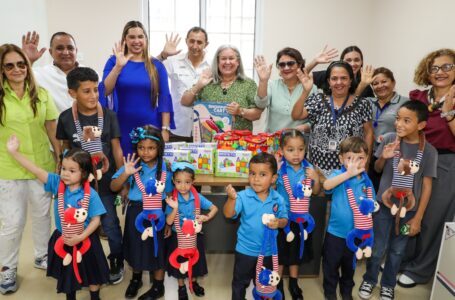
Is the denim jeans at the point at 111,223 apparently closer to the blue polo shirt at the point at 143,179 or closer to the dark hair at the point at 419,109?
the blue polo shirt at the point at 143,179

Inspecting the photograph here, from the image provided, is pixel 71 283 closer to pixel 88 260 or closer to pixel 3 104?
pixel 88 260

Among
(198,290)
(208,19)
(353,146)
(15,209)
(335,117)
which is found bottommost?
(198,290)

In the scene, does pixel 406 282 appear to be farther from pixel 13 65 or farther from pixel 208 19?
pixel 208 19

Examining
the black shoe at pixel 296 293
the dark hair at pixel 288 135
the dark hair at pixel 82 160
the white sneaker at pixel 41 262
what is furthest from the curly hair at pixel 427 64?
the white sneaker at pixel 41 262

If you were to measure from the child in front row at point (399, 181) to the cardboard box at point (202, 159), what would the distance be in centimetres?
105

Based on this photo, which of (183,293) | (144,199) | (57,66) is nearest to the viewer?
(144,199)

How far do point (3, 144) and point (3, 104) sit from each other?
25 cm

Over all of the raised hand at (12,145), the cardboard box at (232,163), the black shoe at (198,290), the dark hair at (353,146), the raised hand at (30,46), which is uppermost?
the raised hand at (30,46)

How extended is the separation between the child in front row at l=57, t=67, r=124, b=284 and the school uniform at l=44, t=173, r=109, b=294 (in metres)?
0.25

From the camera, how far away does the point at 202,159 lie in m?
2.39

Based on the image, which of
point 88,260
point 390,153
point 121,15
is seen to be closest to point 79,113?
point 88,260

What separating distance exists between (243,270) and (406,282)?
1.28 m

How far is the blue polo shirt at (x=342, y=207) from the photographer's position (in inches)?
82.2

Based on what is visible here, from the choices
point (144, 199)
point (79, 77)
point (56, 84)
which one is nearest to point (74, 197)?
point (144, 199)
